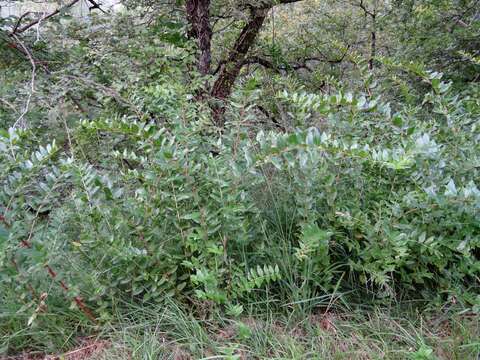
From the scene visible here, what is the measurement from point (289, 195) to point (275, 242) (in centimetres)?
27

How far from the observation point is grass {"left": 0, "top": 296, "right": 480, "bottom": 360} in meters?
1.72

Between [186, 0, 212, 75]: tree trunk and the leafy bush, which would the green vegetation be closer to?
the leafy bush

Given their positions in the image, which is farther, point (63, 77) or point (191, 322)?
point (63, 77)

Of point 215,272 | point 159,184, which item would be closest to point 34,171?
point 159,184

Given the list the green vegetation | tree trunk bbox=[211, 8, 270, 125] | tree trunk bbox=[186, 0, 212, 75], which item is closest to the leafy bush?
the green vegetation

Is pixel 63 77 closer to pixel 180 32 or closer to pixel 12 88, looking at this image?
pixel 12 88

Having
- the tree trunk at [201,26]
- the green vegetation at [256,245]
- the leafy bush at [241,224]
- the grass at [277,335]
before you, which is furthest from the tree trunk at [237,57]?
the grass at [277,335]

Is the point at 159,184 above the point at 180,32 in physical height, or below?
below

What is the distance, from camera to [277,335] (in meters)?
1.82

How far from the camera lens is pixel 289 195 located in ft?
7.35

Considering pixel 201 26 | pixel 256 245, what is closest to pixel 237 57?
pixel 201 26

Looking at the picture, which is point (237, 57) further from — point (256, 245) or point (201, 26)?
point (256, 245)

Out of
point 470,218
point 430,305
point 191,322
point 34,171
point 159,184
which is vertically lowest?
point 430,305

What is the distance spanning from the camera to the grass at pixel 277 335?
5.63ft
